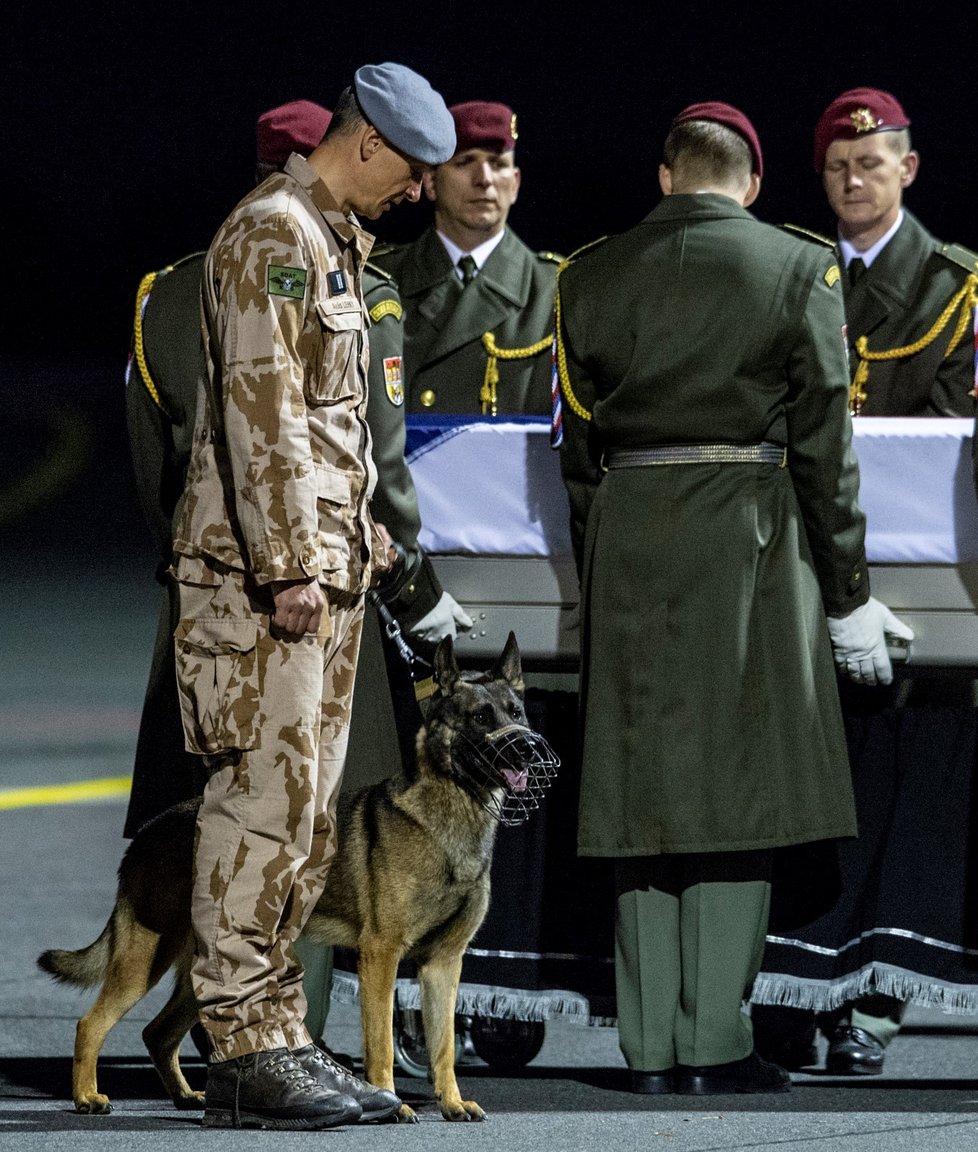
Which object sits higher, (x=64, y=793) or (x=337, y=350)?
(x=337, y=350)

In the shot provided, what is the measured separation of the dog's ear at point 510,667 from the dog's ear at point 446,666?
7 centimetres

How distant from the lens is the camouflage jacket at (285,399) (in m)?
3.64

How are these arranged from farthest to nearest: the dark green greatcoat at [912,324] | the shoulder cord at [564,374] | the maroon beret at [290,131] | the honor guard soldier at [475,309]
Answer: the honor guard soldier at [475,309]
the dark green greatcoat at [912,324]
the maroon beret at [290,131]
the shoulder cord at [564,374]

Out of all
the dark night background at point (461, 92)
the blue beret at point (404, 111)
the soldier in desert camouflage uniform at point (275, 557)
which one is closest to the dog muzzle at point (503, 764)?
the soldier in desert camouflage uniform at point (275, 557)

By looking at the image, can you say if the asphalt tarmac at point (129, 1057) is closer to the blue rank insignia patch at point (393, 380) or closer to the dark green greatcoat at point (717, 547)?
the dark green greatcoat at point (717, 547)

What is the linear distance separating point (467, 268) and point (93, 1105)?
7.96 ft

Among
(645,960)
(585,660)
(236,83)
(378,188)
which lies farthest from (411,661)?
(236,83)

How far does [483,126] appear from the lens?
554 cm

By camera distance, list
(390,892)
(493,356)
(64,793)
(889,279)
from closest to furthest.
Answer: (390,892)
(889,279)
(493,356)
(64,793)

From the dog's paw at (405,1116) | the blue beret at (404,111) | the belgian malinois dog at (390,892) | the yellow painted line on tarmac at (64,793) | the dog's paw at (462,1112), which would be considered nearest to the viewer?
the blue beret at (404,111)

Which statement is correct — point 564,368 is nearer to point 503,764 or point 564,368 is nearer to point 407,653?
point 407,653

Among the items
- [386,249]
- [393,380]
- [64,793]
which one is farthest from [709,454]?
[64,793]

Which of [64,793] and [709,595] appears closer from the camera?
[709,595]

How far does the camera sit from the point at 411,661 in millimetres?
4523
